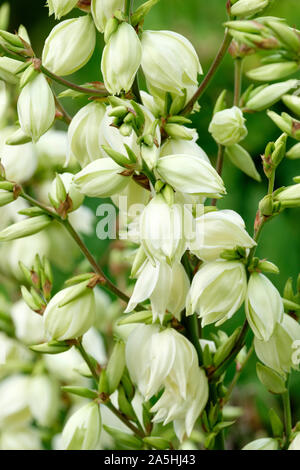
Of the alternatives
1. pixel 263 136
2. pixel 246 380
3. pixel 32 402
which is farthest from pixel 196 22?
pixel 32 402

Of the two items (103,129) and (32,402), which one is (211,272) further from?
(32,402)

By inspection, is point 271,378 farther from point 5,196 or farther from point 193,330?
point 5,196

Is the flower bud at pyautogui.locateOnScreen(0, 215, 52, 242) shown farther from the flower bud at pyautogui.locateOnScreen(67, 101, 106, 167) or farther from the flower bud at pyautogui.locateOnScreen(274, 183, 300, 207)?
the flower bud at pyautogui.locateOnScreen(274, 183, 300, 207)

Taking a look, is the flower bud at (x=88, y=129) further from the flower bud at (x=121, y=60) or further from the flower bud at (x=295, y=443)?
the flower bud at (x=295, y=443)

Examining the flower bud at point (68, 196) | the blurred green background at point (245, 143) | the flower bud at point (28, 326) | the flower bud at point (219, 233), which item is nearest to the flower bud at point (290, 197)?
the flower bud at point (219, 233)

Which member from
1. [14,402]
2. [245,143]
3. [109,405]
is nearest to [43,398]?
[14,402]

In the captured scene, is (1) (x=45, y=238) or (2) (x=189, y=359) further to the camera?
(1) (x=45, y=238)
